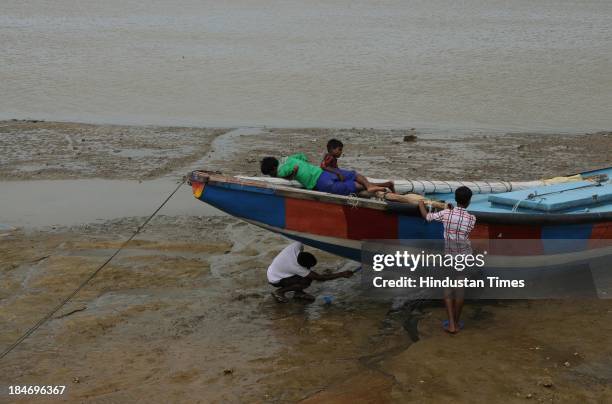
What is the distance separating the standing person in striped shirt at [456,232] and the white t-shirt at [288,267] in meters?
1.17

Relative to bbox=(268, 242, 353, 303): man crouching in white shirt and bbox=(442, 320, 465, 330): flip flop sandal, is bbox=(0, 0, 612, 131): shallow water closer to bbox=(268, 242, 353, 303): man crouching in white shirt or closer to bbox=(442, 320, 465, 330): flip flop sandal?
bbox=(268, 242, 353, 303): man crouching in white shirt

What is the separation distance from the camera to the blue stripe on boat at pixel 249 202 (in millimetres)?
6297

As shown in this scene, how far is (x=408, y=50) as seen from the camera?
1006 inches

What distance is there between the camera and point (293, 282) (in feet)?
22.0

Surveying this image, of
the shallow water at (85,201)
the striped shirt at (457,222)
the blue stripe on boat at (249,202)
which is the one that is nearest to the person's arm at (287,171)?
the blue stripe on boat at (249,202)

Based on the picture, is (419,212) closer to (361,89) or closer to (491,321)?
(491,321)

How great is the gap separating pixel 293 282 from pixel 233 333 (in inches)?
31.0

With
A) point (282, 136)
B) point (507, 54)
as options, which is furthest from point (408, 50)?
point (282, 136)

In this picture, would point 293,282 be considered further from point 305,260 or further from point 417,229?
point 417,229

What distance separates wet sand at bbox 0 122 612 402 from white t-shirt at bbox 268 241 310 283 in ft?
0.85

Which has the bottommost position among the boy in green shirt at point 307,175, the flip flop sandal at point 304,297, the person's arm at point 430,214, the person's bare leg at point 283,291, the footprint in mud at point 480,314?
the footprint in mud at point 480,314

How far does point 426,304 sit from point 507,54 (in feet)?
63.9

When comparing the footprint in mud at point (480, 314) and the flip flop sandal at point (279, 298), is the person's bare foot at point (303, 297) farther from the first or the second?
the footprint in mud at point (480, 314)

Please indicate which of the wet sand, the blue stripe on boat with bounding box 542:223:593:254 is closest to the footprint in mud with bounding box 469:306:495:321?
the wet sand
